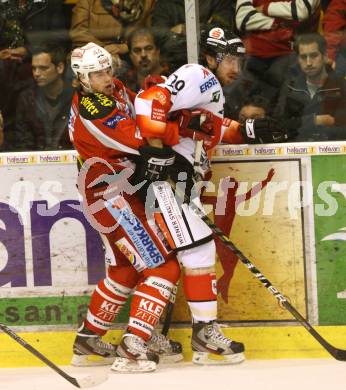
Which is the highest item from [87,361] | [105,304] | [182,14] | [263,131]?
[182,14]

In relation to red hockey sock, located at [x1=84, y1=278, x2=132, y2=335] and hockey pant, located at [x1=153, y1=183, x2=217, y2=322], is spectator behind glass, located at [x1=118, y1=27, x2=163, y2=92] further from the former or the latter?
red hockey sock, located at [x1=84, y1=278, x2=132, y2=335]

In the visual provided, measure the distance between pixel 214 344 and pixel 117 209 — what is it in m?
0.75

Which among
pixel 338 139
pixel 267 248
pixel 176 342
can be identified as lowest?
pixel 176 342

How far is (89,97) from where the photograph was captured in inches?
206

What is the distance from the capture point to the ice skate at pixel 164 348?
5.49 metres

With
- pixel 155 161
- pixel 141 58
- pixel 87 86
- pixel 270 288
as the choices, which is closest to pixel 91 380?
pixel 270 288

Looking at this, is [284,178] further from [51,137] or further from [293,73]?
[51,137]

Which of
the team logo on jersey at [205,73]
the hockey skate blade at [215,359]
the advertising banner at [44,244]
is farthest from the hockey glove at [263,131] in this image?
the hockey skate blade at [215,359]

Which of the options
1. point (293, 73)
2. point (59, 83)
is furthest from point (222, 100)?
point (59, 83)

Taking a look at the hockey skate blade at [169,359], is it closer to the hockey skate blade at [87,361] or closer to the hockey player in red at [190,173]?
the hockey player in red at [190,173]

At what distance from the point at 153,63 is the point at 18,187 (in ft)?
2.86

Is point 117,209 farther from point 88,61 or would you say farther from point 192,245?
point 88,61

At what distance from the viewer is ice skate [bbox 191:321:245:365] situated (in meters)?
5.32

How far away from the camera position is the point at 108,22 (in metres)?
5.68
